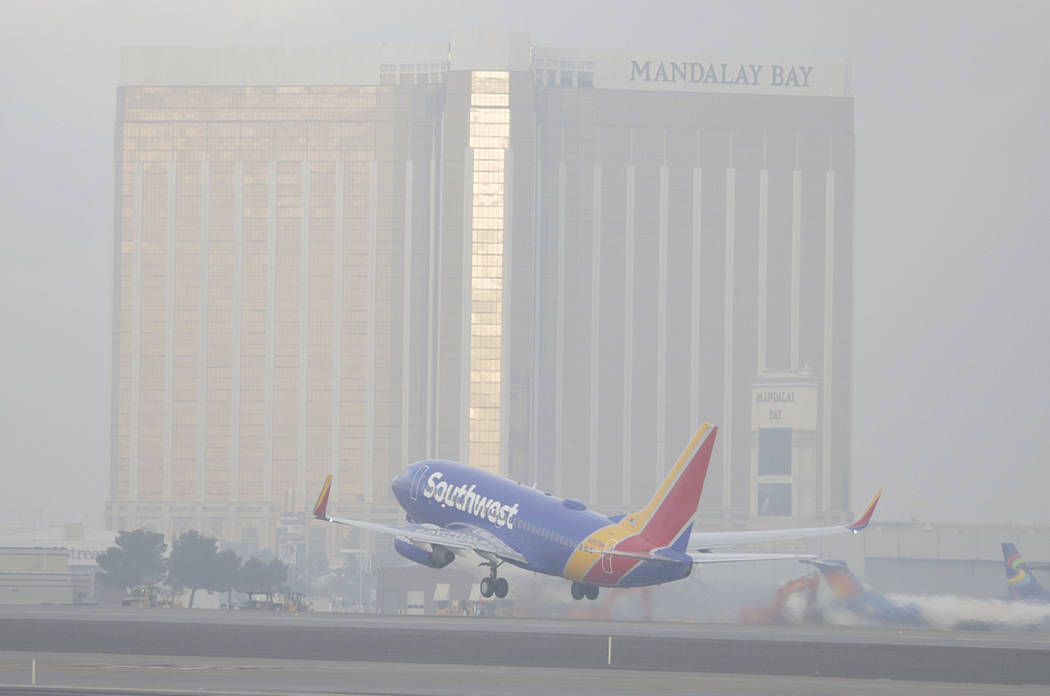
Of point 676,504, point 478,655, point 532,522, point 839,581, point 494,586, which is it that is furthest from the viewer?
point 839,581

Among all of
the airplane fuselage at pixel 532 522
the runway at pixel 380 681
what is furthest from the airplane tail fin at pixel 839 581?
the runway at pixel 380 681

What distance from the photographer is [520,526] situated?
284 feet

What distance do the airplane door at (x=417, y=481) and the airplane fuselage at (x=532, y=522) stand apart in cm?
6

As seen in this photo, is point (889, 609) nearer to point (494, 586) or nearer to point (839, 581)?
point (839, 581)

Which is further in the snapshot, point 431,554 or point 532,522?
point 431,554

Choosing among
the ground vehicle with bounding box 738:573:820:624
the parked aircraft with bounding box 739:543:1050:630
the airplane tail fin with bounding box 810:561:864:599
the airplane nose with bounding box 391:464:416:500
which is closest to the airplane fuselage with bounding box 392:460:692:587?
the airplane nose with bounding box 391:464:416:500

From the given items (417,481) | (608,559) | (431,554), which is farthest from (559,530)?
(417,481)

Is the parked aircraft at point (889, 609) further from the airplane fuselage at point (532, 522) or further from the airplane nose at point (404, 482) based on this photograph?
the airplane nose at point (404, 482)

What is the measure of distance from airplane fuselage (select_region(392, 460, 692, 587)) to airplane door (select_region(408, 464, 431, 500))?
0.21 feet

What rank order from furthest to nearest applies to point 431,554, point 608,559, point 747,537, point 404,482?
point 404,482 < point 747,537 < point 431,554 < point 608,559

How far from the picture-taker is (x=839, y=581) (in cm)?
10188

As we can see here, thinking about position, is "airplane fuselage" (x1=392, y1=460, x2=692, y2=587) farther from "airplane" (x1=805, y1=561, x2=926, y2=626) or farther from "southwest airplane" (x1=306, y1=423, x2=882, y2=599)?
"airplane" (x1=805, y1=561, x2=926, y2=626)

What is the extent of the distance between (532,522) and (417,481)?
12237 mm

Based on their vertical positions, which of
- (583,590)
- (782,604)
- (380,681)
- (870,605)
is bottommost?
(782,604)
